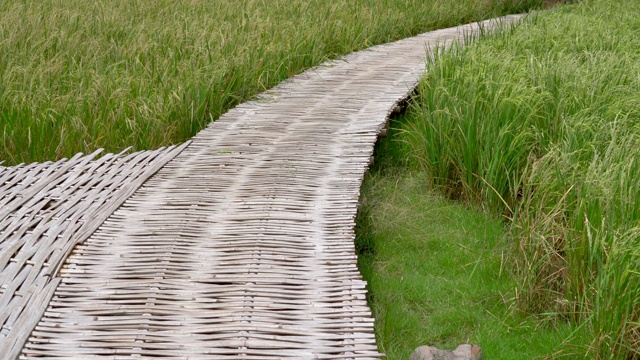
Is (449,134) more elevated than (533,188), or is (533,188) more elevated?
(449,134)

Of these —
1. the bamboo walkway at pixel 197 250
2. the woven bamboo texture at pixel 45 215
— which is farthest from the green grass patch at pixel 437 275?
the woven bamboo texture at pixel 45 215

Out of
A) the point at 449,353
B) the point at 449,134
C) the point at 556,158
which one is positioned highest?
the point at 556,158

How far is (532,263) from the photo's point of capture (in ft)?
11.9

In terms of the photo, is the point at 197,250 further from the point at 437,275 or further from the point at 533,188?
the point at 533,188

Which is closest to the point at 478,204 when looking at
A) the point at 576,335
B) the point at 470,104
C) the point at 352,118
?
the point at 470,104

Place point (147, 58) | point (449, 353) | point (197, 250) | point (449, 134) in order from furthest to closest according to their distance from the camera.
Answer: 1. point (147, 58)
2. point (449, 134)
3. point (197, 250)
4. point (449, 353)

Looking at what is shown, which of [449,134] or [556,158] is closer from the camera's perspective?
[556,158]

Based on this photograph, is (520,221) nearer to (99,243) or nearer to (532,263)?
(532,263)

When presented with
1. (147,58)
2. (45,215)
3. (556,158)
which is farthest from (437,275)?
(147,58)

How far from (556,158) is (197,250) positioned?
5.69ft

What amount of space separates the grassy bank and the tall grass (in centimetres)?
152

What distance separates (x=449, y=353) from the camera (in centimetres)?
309

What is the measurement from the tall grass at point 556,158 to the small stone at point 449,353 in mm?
387

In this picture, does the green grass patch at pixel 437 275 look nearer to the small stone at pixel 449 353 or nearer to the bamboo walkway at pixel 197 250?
the small stone at pixel 449 353
